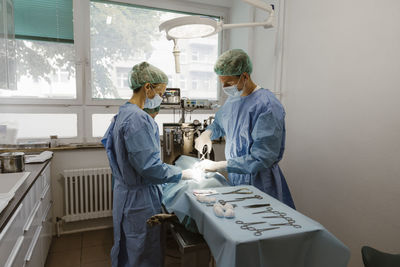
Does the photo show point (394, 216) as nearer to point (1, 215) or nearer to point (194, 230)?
point (194, 230)

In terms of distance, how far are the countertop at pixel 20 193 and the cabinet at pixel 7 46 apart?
0.76 m

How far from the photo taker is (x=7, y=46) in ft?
7.92

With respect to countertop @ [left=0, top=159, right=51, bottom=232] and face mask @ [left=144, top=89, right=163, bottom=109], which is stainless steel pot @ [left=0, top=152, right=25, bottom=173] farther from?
face mask @ [left=144, top=89, right=163, bottom=109]

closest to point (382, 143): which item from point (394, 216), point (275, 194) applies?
point (394, 216)

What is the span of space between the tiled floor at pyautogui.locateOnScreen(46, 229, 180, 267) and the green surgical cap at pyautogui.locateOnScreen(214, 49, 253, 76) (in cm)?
151

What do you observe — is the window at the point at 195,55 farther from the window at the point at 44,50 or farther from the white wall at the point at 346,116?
the window at the point at 44,50

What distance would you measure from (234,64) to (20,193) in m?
1.46

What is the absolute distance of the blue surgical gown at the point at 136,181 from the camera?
1.50 m

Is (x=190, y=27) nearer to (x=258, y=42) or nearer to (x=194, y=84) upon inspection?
(x=258, y=42)

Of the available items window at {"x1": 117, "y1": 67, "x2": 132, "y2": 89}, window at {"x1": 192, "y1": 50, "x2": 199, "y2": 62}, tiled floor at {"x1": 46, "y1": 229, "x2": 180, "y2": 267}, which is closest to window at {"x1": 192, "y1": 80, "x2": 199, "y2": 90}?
window at {"x1": 192, "y1": 50, "x2": 199, "y2": 62}

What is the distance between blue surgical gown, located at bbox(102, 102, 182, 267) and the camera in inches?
59.0

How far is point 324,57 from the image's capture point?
2150 mm

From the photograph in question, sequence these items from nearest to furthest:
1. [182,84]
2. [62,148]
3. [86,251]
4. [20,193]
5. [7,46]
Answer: [20,193] < [7,46] < [86,251] < [62,148] < [182,84]

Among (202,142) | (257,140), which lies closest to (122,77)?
(202,142)
